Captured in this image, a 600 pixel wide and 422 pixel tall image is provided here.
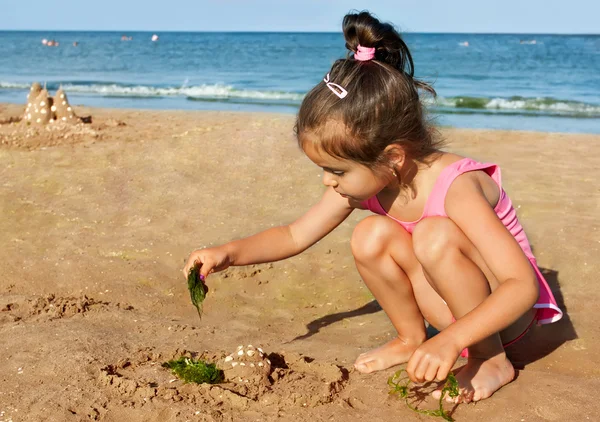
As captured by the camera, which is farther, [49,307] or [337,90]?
[49,307]

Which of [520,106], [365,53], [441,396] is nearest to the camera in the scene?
[441,396]

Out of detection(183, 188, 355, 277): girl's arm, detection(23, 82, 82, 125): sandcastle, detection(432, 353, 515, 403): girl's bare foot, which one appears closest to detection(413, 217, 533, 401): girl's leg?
detection(432, 353, 515, 403): girl's bare foot

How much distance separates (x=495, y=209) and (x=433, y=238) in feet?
1.17

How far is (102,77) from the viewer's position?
66.6 ft

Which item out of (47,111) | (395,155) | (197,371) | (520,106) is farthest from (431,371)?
(520,106)

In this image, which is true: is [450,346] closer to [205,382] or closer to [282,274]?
[205,382]

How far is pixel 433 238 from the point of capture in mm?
2377

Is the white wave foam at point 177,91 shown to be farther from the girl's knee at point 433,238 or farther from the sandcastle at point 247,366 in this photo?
the girl's knee at point 433,238

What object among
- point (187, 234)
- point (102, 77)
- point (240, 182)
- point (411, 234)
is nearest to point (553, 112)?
point (240, 182)

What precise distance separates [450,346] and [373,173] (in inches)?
25.4

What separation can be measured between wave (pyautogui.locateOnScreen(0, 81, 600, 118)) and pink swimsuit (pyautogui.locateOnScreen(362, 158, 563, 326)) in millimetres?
7545

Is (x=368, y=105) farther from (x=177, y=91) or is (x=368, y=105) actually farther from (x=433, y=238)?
(x=177, y=91)

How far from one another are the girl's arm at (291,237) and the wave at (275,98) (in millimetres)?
7470

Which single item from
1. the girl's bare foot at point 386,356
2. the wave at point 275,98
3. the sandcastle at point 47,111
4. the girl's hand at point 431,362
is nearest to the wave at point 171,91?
the wave at point 275,98
